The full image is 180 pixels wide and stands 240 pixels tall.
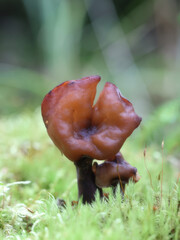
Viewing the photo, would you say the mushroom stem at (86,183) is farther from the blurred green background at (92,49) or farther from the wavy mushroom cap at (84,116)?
the blurred green background at (92,49)

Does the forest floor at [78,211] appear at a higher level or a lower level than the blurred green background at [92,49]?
lower

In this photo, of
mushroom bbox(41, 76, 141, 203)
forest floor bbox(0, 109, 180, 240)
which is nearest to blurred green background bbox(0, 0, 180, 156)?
forest floor bbox(0, 109, 180, 240)

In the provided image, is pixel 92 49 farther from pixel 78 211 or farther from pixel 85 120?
pixel 78 211

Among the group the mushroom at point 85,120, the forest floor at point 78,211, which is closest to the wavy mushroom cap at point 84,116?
the mushroom at point 85,120

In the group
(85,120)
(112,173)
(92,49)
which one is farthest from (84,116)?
(92,49)

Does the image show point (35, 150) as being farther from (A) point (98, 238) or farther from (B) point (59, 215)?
(A) point (98, 238)

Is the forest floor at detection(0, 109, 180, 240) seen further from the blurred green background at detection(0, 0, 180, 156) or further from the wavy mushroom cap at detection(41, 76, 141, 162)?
the blurred green background at detection(0, 0, 180, 156)
